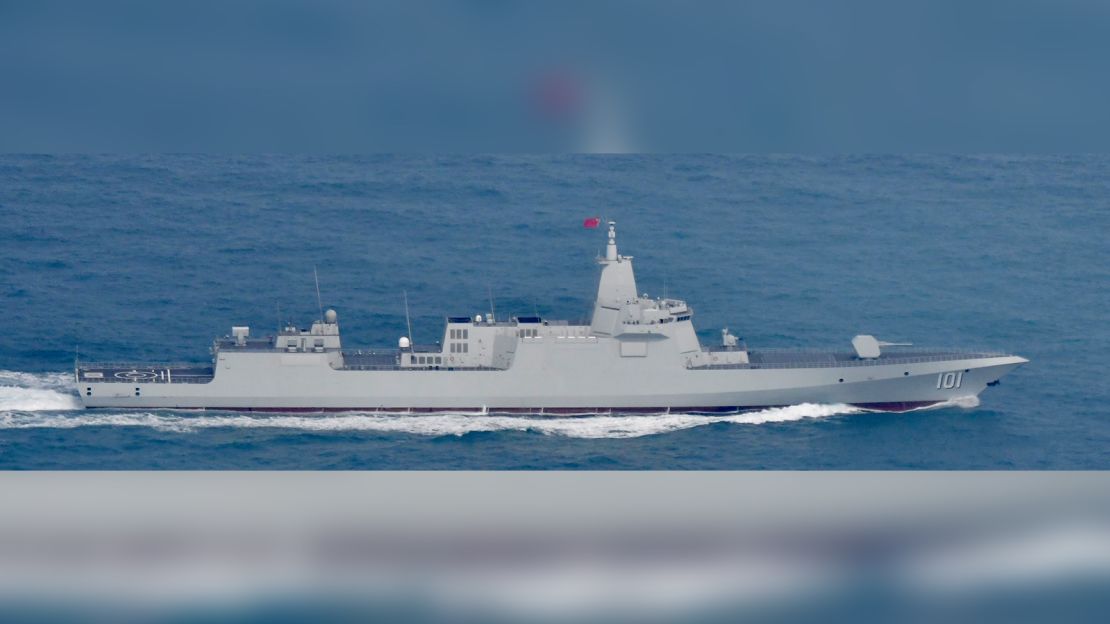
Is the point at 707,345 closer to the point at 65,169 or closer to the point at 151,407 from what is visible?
the point at 151,407

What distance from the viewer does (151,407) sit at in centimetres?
3638

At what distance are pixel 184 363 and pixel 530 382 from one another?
8.24 meters

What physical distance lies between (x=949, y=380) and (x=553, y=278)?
38.8ft

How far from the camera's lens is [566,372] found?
37.2m

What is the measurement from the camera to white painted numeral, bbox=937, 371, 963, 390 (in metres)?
37.3

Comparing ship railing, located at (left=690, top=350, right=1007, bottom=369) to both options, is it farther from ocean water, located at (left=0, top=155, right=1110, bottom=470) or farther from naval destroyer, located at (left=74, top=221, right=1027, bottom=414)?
ocean water, located at (left=0, top=155, right=1110, bottom=470)

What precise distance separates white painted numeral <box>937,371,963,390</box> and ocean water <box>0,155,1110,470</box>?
0.66 meters

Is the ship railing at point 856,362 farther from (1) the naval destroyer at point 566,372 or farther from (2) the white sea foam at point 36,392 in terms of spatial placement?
(2) the white sea foam at point 36,392

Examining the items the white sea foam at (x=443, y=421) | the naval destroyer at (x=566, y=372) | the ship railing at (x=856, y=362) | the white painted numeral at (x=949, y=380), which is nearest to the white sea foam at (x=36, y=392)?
the white sea foam at (x=443, y=421)

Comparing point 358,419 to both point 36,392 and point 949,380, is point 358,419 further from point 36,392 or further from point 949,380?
point 949,380

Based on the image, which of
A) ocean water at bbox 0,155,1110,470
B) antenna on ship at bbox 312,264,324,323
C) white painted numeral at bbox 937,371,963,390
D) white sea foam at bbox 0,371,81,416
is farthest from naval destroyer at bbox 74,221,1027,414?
antenna on ship at bbox 312,264,324,323

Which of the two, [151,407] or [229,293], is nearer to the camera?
[151,407]

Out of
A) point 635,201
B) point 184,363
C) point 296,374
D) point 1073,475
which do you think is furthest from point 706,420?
point 1073,475

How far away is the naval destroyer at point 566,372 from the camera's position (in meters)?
36.9
